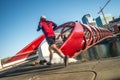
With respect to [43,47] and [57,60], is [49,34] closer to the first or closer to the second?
[57,60]

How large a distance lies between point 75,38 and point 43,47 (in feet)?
8.76

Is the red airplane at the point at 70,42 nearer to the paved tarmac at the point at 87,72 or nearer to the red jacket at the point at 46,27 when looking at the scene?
the red jacket at the point at 46,27

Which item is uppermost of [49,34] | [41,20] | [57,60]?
[41,20]

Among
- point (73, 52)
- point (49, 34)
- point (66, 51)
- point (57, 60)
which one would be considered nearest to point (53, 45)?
point (49, 34)

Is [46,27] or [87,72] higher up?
[46,27]

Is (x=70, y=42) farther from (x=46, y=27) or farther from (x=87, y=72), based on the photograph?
(x=87, y=72)

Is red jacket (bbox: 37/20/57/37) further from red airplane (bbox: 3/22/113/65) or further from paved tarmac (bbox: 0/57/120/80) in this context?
red airplane (bbox: 3/22/113/65)

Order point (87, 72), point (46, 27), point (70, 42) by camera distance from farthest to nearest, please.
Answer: point (70, 42) < point (46, 27) < point (87, 72)

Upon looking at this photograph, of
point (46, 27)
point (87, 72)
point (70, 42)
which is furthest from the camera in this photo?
point (70, 42)

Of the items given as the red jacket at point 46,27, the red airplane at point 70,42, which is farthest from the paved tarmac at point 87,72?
the red airplane at point 70,42

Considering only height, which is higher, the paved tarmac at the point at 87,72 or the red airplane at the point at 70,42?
the red airplane at the point at 70,42

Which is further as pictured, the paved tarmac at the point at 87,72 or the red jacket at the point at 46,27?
the red jacket at the point at 46,27

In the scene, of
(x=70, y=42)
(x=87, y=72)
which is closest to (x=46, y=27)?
(x=87, y=72)

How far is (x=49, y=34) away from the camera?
7.64 metres
